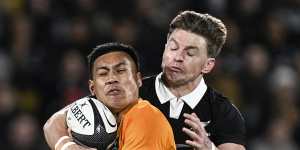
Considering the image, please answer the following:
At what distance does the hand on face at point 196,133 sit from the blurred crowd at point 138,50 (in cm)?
367

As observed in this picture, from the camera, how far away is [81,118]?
433 centimetres

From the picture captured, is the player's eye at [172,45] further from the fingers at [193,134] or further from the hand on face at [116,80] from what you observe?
the fingers at [193,134]

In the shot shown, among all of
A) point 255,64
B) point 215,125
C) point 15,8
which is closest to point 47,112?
point 15,8

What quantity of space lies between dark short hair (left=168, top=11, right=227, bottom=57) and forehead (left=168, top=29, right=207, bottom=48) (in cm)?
2

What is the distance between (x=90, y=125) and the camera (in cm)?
429

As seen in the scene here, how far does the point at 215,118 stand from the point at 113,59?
73 centimetres

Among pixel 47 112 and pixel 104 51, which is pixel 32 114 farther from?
pixel 104 51

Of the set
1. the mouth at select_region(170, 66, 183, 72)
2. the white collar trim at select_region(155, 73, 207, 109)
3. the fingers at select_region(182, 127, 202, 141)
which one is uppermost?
the mouth at select_region(170, 66, 183, 72)

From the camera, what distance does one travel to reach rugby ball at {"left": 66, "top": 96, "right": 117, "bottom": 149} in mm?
4281

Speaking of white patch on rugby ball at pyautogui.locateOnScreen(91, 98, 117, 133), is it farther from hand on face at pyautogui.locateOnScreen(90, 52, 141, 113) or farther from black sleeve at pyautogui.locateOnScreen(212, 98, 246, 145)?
black sleeve at pyautogui.locateOnScreen(212, 98, 246, 145)

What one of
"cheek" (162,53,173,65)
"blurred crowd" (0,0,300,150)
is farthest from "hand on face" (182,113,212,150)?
"blurred crowd" (0,0,300,150)

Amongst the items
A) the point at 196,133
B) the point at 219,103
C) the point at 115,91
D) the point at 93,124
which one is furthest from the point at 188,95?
the point at 93,124

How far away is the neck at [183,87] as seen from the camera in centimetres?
482

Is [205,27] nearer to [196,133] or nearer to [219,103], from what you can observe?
[219,103]
